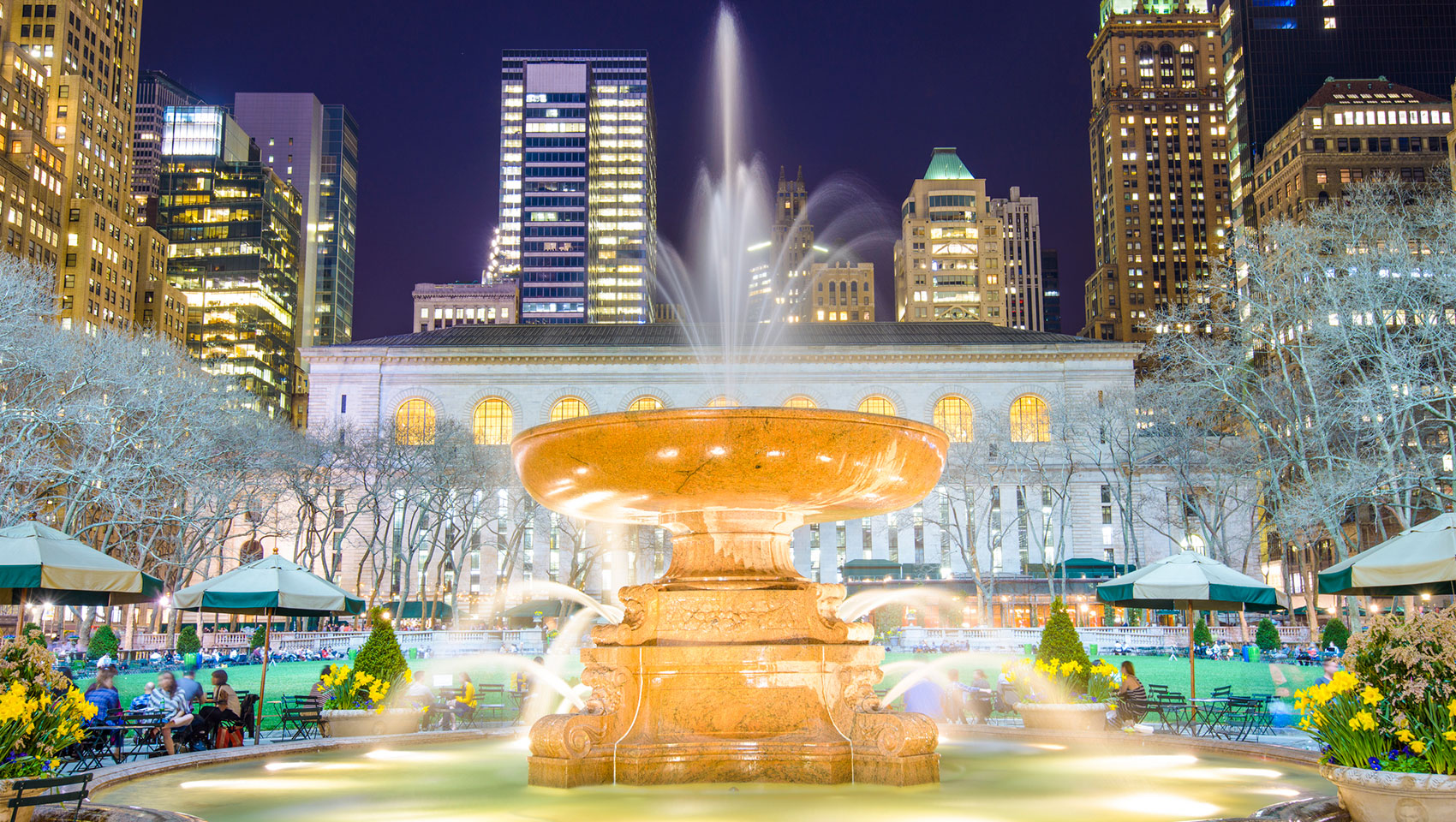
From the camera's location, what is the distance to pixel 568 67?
152000 mm

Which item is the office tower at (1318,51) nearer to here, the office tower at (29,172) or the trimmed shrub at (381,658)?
the office tower at (29,172)

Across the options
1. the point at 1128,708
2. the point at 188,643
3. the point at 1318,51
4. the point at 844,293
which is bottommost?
the point at 188,643

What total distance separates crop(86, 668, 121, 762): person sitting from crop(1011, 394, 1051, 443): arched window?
194ft

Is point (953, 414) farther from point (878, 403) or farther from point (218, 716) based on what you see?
point (218, 716)

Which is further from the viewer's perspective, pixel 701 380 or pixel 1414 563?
pixel 701 380

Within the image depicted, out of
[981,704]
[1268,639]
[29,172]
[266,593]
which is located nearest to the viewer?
[981,704]

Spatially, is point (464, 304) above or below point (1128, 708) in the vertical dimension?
above

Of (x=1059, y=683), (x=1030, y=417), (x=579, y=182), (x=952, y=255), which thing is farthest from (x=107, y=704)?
(x=579, y=182)

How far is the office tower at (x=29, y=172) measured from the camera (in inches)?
3361

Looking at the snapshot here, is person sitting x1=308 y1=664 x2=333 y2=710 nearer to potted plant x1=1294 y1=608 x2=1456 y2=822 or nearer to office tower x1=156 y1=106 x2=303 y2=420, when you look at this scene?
potted plant x1=1294 y1=608 x2=1456 y2=822

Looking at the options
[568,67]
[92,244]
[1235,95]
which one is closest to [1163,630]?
[92,244]

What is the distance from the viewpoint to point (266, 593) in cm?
1535

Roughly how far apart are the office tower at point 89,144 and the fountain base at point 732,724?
98966mm

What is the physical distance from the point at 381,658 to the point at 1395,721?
10778 millimetres
